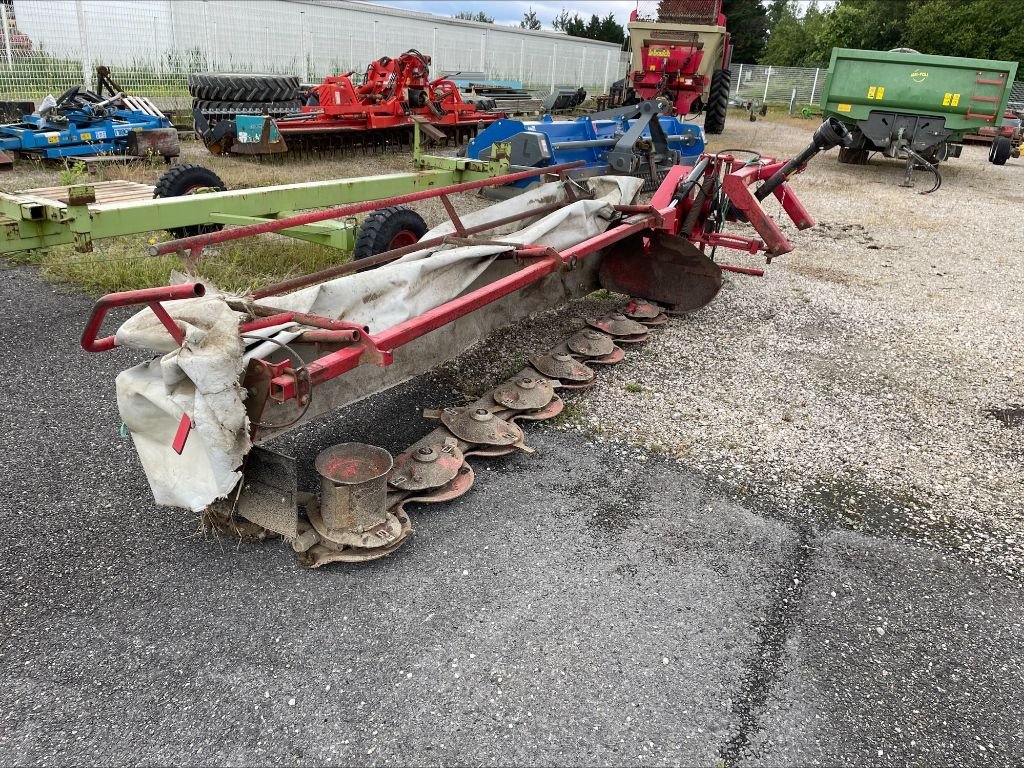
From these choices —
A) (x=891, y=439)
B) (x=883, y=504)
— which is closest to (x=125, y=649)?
(x=883, y=504)

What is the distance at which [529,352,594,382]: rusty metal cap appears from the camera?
3.93 meters

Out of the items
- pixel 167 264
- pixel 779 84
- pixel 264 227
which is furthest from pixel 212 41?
pixel 779 84

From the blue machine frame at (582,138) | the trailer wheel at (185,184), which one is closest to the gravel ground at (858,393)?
the blue machine frame at (582,138)

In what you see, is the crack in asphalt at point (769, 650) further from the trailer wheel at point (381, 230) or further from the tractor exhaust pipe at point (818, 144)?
the trailer wheel at point (381, 230)

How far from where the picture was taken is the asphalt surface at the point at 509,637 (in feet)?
6.51

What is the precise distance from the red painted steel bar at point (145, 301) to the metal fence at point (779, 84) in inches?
1242

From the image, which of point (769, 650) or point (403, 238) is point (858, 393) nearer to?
point (769, 650)

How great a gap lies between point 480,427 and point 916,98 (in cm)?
1101

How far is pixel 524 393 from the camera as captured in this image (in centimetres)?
364

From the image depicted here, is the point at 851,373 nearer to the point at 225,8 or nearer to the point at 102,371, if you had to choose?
the point at 102,371

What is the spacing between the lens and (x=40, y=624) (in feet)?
7.43

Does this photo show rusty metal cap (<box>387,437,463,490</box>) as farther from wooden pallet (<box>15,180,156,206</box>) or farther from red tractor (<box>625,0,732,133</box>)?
red tractor (<box>625,0,732,133</box>)

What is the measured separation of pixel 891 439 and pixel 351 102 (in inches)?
386

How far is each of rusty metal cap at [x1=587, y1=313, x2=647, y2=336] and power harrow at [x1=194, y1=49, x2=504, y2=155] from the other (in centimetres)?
642
